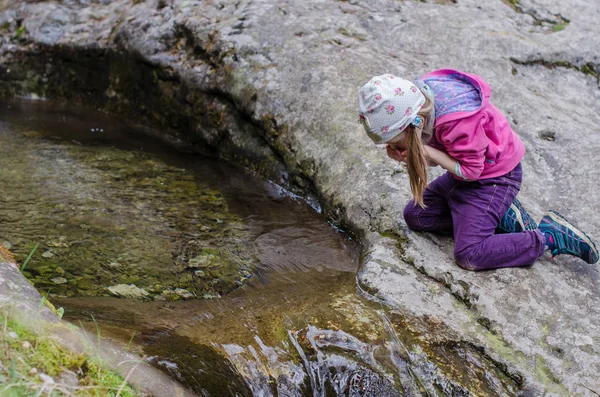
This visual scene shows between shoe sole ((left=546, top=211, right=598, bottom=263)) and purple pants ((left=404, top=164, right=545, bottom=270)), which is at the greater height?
purple pants ((left=404, top=164, right=545, bottom=270))

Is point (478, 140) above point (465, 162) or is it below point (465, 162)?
above

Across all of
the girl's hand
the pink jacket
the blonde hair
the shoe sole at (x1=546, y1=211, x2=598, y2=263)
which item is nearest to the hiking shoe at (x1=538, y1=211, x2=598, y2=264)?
the shoe sole at (x1=546, y1=211, x2=598, y2=263)

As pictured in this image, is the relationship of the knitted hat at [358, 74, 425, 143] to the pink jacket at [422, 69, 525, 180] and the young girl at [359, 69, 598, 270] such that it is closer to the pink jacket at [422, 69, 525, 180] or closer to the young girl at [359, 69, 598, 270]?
the young girl at [359, 69, 598, 270]

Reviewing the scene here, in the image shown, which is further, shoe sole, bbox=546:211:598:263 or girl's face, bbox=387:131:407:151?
shoe sole, bbox=546:211:598:263

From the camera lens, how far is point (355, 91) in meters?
5.07

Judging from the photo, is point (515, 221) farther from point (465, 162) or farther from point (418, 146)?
point (418, 146)

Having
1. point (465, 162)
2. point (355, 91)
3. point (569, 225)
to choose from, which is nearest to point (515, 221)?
point (569, 225)

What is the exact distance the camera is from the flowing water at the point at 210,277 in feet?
9.32

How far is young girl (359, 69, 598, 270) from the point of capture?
3303 mm

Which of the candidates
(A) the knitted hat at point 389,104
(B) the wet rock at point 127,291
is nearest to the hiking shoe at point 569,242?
(A) the knitted hat at point 389,104

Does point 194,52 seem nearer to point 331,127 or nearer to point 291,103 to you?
point 291,103

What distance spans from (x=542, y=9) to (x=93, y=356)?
19.6 ft

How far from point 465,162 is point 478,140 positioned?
14 cm

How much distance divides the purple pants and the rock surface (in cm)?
8
